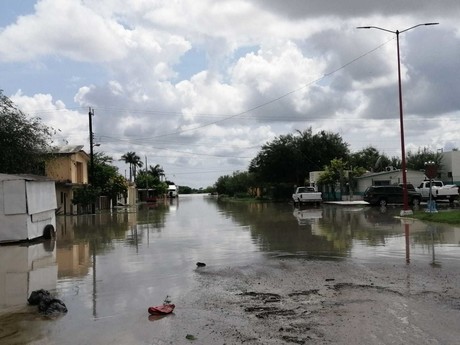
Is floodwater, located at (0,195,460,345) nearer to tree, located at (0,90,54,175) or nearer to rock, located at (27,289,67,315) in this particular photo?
rock, located at (27,289,67,315)

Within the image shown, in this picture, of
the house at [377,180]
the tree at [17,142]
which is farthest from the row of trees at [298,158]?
the tree at [17,142]

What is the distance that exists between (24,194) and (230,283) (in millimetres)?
12771

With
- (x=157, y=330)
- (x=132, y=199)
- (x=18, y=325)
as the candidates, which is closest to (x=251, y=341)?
(x=157, y=330)

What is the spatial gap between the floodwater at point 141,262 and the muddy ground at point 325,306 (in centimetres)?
47

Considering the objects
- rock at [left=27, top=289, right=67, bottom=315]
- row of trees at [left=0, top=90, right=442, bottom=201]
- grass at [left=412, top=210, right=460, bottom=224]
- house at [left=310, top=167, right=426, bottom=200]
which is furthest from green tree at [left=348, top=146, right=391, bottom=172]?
rock at [left=27, top=289, right=67, bottom=315]

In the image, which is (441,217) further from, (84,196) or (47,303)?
(84,196)

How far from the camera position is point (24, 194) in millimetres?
20609

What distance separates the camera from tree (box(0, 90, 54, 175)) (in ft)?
105

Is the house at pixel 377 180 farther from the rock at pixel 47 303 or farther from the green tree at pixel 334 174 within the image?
the rock at pixel 47 303

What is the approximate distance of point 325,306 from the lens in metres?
8.22

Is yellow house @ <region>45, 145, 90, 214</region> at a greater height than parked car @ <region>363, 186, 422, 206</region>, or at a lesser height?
greater

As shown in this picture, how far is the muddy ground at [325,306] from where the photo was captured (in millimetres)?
6684

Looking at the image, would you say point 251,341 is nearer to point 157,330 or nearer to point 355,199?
point 157,330

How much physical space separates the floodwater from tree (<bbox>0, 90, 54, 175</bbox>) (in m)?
10.8
